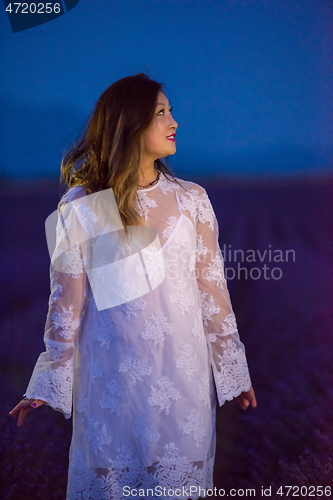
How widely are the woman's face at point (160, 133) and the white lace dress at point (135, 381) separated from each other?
205 millimetres

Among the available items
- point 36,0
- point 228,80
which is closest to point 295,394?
point 228,80

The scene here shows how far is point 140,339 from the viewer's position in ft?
5.25

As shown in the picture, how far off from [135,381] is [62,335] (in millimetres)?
272

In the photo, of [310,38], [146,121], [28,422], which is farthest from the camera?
[28,422]

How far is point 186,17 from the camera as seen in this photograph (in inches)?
84.3

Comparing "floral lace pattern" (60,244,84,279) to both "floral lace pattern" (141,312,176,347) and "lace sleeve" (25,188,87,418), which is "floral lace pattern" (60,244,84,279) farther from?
"floral lace pattern" (141,312,176,347)

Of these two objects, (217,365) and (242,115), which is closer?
(217,365)

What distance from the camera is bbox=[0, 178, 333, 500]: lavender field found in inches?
84.6

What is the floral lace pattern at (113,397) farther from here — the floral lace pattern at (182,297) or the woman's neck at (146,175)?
the woman's neck at (146,175)

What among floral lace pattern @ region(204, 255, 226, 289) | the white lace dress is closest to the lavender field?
floral lace pattern @ region(204, 255, 226, 289)

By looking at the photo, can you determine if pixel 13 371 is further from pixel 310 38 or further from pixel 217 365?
pixel 310 38

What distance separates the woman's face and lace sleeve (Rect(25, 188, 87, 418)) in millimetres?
425

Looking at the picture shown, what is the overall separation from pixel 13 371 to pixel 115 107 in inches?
Result: 47.4

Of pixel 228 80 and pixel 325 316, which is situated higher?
pixel 228 80
